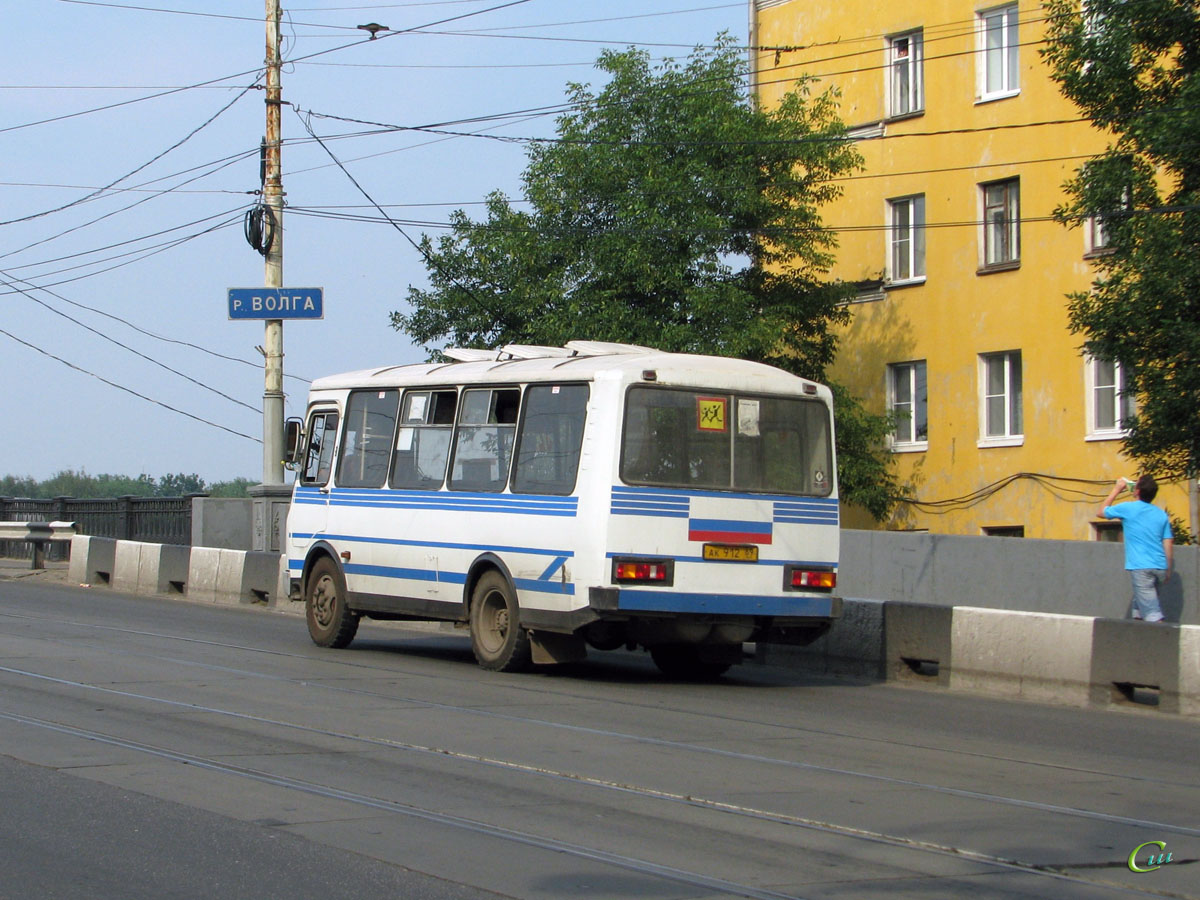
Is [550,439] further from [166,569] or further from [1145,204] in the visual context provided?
[166,569]

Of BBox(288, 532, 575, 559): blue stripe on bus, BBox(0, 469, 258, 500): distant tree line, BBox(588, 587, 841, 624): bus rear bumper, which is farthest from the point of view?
BBox(0, 469, 258, 500): distant tree line

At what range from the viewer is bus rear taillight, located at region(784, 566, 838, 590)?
1380 cm

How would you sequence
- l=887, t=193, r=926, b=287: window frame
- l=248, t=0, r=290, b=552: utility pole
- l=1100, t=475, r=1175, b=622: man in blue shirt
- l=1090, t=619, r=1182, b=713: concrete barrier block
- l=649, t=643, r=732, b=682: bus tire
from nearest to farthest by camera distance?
l=1090, t=619, r=1182, b=713: concrete barrier block, l=649, t=643, r=732, b=682: bus tire, l=1100, t=475, r=1175, b=622: man in blue shirt, l=248, t=0, r=290, b=552: utility pole, l=887, t=193, r=926, b=287: window frame

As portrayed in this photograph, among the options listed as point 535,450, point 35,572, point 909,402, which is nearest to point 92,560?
point 35,572

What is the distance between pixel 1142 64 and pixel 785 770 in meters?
14.7

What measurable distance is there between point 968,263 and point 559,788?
1049 inches

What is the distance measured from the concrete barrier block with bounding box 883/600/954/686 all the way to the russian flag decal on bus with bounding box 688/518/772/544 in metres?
1.82

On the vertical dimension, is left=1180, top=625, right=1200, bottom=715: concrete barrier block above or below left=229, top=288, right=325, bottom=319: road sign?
below

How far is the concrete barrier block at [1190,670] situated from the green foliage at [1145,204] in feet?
25.7

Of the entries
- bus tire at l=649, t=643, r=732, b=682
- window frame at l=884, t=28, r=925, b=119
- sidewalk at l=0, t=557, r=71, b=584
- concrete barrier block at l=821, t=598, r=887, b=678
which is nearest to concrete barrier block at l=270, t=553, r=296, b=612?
sidewalk at l=0, t=557, r=71, b=584

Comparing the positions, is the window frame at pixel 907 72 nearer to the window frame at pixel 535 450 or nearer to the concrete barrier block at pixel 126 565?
the concrete barrier block at pixel 126 565

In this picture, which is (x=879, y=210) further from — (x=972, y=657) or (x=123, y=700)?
(x=123, y=700)

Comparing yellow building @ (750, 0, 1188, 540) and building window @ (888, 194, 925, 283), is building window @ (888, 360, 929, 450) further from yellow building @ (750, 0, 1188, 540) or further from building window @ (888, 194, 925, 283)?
building window @ (888, 194, 925, 283)

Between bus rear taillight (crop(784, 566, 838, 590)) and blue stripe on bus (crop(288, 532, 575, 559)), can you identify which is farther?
bus rear taillight (crop(784, 566, 838, 590))
